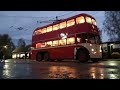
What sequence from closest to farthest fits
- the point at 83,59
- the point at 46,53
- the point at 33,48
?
1. the point at 83,59
2. the point at 46,53
3. the point at 33,48

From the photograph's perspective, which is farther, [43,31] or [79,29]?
[43,31]

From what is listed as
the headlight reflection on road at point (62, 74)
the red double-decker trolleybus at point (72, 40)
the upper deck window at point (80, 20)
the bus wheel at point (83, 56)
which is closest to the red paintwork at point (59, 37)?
the red double-decker trolleybus at point (72, 40)

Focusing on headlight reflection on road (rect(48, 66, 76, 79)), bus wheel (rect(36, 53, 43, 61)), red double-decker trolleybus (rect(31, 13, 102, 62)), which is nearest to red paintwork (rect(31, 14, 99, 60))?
red double-decker trolleybus (rect(31, 13, 102, 62))

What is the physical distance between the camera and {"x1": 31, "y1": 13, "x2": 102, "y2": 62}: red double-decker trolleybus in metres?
19.1

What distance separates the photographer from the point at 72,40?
20.4m

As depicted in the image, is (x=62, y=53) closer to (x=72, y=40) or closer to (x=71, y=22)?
(x=72, y=40)

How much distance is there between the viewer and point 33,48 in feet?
87.5

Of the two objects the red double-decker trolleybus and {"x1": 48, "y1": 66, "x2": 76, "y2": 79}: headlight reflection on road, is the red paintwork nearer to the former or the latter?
the red double-decker trolleybus

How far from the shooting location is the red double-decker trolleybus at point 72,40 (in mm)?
19125

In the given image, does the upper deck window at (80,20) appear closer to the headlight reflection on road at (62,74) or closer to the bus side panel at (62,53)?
the bus side panel at (62,53)
